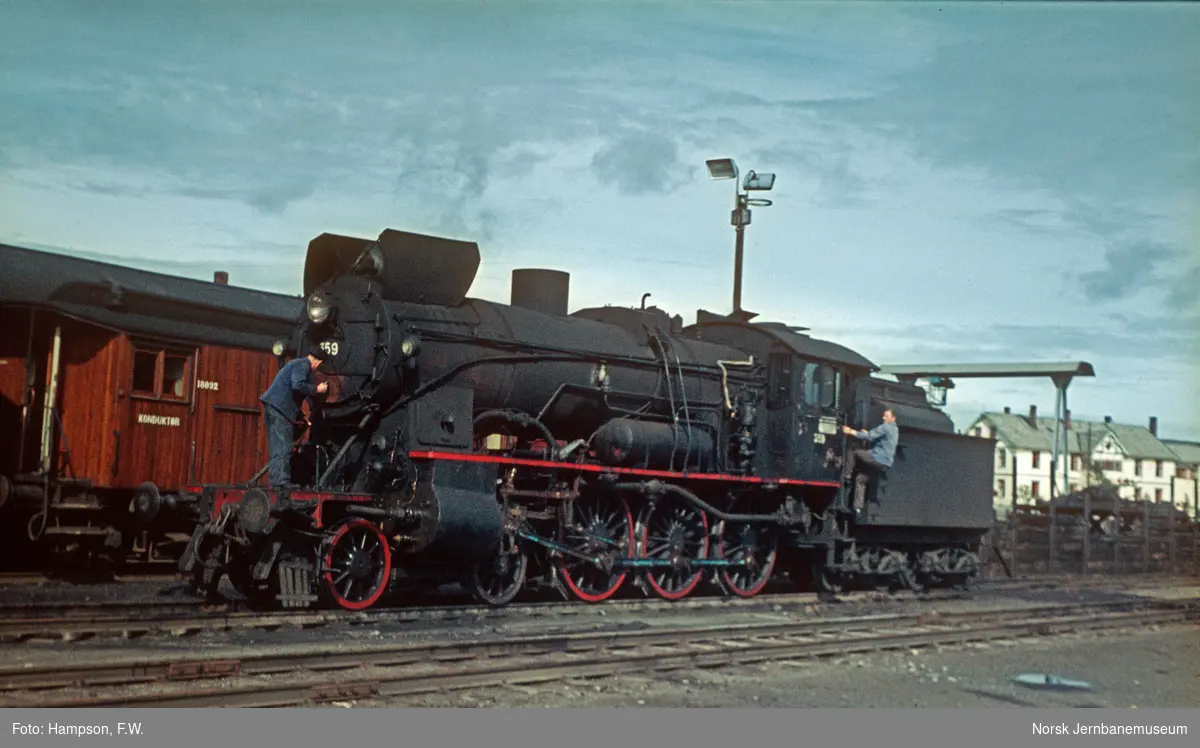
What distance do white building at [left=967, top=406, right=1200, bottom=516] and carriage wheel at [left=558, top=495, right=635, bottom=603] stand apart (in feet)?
21.9

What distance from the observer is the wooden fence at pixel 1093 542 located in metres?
19.6

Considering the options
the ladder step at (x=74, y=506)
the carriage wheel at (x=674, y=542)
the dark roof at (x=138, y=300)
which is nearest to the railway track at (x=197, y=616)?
the carriage wheel at (x=674, y=542)

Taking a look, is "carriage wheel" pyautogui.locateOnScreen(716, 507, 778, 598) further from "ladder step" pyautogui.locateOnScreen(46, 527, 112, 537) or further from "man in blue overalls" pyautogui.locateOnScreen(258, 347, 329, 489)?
"ladder step" pyautogui.locateOnScreen(46, 527, 112, 537)

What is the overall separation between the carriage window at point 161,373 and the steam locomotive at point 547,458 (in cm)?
256

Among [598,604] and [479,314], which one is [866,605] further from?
[479,314]

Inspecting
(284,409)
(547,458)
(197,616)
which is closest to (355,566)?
(197,616)

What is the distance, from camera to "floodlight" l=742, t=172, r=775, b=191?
17594 mm

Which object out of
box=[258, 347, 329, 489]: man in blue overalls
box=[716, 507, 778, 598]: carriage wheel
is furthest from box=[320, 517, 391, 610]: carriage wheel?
box=[716, 507, 778, 598]: carriage wheel

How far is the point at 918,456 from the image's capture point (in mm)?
14734

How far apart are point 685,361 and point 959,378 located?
799 cm

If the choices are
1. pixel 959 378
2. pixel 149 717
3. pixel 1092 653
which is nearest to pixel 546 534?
pixel 1092 653

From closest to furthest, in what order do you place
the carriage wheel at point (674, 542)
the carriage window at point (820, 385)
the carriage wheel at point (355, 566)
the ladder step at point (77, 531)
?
the carriage wheel at point (355, 566) < the ladder step at point (77, 531) < the carriage wheel at point (674, 542) < the carriage window at point (820, 385)

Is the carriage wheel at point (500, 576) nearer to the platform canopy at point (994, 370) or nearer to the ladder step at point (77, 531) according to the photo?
the ladder step at point (77, 531)

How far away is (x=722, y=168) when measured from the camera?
1719cm
